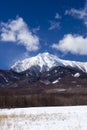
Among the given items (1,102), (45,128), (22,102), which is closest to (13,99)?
(22,102)

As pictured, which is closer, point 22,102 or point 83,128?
point 83,128

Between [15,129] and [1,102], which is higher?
[1,102]

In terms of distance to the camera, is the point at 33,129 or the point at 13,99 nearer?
the point at 33,129

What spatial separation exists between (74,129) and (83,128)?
0.93 meters

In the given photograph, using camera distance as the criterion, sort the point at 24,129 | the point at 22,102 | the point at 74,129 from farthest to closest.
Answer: the point at 22,102, the point at 24,129, the point at 74,129

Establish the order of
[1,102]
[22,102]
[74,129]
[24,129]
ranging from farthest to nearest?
[22,102] < [1,102] < [24,129] < [74,129]

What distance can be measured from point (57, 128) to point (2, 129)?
363 cm

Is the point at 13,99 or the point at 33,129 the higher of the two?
the point at 13,99

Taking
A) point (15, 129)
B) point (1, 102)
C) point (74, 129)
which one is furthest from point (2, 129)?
point (1, 102)

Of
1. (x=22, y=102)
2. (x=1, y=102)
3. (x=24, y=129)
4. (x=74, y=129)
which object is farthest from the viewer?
(x=22, y=102)

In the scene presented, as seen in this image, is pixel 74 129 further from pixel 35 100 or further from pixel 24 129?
pixel 35 100

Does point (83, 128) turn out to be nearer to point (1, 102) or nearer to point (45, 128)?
point (45, 128)

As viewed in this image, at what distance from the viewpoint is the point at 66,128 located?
2162 cm

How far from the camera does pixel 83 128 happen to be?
21203 millimetres
